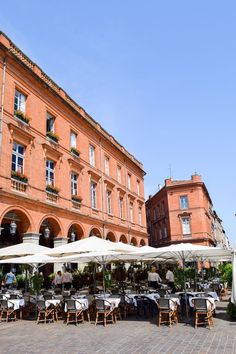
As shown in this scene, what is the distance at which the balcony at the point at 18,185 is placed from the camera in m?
16.4

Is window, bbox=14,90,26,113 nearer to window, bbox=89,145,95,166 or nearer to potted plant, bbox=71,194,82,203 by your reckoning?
potted plant, bbox=71,194,82,203

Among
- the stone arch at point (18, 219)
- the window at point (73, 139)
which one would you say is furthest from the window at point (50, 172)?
the window at point (73, 139)

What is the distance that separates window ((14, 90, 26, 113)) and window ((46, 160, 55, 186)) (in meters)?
3.41

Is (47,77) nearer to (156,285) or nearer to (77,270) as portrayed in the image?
(77,270)

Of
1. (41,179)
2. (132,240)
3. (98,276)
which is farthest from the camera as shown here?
(132,240)

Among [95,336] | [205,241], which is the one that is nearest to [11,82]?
[95,336]

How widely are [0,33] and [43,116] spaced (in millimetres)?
4955

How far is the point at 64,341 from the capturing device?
8.05 meters

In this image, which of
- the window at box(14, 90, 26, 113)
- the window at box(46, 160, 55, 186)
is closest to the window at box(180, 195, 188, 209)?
the window at box(46, 160, 55, 186)

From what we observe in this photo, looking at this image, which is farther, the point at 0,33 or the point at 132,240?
the point at 132,240

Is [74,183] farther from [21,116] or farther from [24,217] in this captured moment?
[21,116]

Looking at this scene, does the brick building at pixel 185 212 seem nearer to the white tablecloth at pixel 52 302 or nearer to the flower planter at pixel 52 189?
the flower planter at pixel 52 189

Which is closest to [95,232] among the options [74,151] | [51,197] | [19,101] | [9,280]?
[74,151]

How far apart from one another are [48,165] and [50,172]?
443 mm
